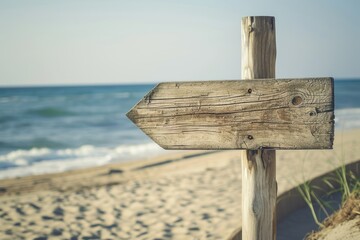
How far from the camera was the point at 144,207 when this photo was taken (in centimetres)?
511

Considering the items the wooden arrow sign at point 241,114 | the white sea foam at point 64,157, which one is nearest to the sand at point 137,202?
the white sea foam at point 64,157

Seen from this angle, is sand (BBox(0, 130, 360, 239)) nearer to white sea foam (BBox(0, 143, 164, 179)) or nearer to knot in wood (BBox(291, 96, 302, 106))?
white sea foam (BBox(0, 143, 164, 179))

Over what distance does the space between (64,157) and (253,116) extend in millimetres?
10756

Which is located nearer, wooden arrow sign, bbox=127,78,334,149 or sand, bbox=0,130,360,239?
wooden arrow sign, bbox=127,78,334,149

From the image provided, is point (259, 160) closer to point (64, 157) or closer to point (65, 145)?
point (64, 157)

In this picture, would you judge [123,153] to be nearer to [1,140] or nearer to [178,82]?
[1,140]

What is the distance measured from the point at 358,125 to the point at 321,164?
12454 mm

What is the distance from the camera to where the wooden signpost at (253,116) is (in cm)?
149

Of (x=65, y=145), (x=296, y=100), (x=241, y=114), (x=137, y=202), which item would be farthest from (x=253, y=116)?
(x=65, y=145)

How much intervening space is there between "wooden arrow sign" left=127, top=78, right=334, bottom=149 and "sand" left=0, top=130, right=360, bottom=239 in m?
1.63

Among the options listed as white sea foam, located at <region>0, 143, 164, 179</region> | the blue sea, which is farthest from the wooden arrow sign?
white sea foam, located at <region>0, 143, 164, 179</region>

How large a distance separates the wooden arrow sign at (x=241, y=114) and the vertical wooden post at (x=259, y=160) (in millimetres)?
184

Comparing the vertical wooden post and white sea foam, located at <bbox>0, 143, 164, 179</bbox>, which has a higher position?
the vertical wooden post

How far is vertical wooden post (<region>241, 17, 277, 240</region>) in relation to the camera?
5.67 feet
